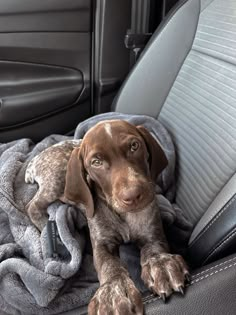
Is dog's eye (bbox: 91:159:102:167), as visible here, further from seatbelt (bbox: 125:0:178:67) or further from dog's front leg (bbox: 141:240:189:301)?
seatbelt (bbox: 125:0:178:67)

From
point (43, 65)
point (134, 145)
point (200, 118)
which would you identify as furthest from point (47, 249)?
point (43, 65)

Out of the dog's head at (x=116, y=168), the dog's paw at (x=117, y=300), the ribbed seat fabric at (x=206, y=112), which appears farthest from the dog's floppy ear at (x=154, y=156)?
the dog's paw at (x=117, y=300)

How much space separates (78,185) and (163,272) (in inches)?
16.1

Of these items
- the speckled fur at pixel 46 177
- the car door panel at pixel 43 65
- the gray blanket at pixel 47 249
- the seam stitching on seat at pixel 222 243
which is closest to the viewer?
the seam stitching on seat at pixel 222 243

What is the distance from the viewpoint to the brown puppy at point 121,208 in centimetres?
130

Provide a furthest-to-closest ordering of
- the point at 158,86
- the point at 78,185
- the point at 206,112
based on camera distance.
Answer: the point at 158,86
the point at 206,112
the point at 78,185

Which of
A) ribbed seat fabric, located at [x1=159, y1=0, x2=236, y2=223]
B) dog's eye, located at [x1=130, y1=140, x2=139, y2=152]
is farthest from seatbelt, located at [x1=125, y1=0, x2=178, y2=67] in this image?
dog's eye, located at [x1=130, y1=140, x2=139, y2=152]

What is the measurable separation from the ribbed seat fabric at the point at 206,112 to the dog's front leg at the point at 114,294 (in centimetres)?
39

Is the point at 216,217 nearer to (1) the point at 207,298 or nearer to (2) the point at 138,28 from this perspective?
(1) the point at 207,298

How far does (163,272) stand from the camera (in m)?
1.33

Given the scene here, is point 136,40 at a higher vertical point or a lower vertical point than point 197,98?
lower

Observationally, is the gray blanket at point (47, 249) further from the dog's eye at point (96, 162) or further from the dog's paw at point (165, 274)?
the dog's eye at point (96, 162)

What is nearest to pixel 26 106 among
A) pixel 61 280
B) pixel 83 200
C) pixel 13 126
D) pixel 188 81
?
pixel 13 126

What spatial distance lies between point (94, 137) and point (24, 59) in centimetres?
110
